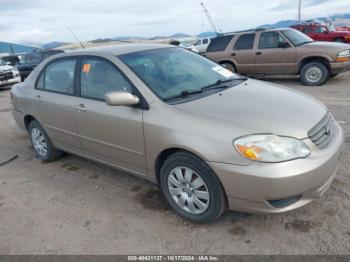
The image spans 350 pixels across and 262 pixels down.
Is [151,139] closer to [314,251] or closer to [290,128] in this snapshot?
[290,128]

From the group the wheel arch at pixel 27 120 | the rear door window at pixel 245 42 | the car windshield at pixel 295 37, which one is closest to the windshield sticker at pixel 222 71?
the wheel arch at pixel 27 120

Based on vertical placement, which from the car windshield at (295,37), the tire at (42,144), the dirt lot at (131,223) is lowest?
the dirt lot at (131,223)

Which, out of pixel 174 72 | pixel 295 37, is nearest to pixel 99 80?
pixel 174 72

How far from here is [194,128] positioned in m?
2.67

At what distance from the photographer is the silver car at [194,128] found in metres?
2.45

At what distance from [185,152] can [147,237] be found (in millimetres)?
842

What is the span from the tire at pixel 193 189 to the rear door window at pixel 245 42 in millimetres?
7664

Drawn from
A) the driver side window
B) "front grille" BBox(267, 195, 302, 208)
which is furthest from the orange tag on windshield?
"front grille" BBox(267, 195, 302, 208)

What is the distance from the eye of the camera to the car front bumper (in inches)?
93.3

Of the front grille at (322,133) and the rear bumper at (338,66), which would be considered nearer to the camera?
the front grille at (322,133)

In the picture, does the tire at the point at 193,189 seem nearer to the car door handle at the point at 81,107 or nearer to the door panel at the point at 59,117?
the car door handle at the point at 81,107

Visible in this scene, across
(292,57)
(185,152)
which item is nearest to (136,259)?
(185,152)

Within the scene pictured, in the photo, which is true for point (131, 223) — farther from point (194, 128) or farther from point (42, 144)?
point (42, 144)

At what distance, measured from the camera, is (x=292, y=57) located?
8.84 meters
